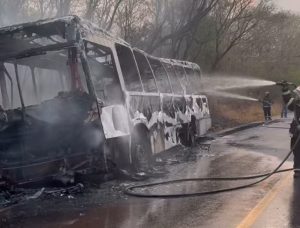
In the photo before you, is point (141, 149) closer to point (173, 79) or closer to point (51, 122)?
point (51, 122)

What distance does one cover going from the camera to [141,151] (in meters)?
10.2

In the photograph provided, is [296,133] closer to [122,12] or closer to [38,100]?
[38,100]

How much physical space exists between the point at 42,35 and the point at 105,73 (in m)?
1.49

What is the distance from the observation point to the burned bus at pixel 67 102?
8.05 meters

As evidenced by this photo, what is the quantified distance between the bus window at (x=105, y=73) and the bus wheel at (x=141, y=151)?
0.98 meters

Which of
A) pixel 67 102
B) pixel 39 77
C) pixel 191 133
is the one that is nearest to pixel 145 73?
pixel 39 77

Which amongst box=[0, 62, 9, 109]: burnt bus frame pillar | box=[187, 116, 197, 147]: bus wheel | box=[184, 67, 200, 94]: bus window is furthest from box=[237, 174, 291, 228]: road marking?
box=[184, 67, 200, 94]: bus window

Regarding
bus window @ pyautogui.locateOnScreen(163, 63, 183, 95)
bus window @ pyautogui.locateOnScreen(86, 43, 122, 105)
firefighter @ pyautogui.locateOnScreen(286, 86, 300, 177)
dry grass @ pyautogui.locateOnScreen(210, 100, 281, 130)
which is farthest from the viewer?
dry grass @ pyautogui.locateOnScreen(210, 100, 281, 130)

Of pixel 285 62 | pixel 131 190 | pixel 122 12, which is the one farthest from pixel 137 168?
pixel 285 62

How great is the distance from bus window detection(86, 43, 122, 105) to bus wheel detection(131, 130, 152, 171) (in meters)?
0.98

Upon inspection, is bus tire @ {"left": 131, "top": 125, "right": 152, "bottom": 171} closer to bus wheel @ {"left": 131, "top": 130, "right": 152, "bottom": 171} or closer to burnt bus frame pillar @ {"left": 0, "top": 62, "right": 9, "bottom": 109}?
bus wheel @ {"left": 131, "top": 130, "right": 152, "bottom": 171}

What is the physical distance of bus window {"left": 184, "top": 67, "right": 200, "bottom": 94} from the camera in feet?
51.5

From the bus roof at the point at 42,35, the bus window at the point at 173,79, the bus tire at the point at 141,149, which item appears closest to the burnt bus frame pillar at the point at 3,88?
the bus roof at the point at 42,35

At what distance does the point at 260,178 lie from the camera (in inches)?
348
